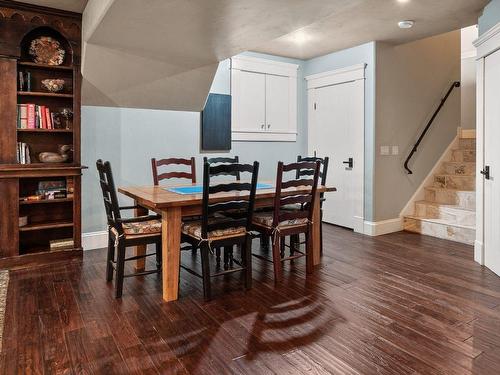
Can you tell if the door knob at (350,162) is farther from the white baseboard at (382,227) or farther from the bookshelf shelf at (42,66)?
the bookshelf shelf at (42,66)

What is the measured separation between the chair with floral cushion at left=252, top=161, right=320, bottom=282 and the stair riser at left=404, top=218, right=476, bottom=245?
88.2 inches

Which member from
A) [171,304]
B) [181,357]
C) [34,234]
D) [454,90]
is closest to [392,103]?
[454,90]

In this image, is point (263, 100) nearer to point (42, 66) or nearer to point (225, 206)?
point (42, 66)

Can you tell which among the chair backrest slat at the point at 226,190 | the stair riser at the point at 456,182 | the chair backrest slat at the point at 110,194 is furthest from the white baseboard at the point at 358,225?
the chair backrest slat at the point at 110,194

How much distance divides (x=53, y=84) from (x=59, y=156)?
28.2 inches

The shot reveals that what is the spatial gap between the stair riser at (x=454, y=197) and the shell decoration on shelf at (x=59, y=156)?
184 inches

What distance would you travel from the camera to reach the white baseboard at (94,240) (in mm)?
4141

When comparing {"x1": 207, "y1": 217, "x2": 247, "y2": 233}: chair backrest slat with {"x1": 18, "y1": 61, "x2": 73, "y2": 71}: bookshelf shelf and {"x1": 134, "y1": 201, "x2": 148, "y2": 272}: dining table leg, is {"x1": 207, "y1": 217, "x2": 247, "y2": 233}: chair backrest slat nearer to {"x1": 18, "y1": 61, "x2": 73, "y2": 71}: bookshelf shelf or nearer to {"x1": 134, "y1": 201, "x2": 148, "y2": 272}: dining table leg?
{"x1": 134, "y1": 201, "x2": 148, "y2": 272}: dining table leg

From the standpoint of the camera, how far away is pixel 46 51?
372cm

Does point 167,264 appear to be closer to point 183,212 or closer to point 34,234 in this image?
point 183,212

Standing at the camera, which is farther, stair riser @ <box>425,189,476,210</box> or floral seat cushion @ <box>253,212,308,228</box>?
stair riser @ <box>425,189,476,210</box>

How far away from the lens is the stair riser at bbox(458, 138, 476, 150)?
5496 mm

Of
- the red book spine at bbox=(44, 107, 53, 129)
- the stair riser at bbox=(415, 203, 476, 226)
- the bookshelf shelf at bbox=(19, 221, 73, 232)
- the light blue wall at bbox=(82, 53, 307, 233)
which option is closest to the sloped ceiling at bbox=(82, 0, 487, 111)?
the light blue wall at bbox=(82, 53, 307, 233)

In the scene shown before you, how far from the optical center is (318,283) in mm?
3109
